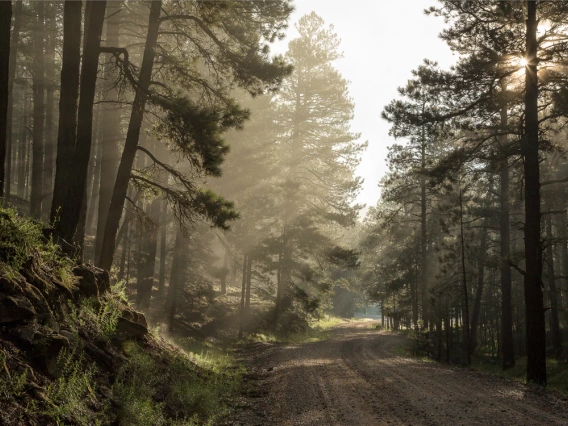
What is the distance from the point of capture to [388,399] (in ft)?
31.2

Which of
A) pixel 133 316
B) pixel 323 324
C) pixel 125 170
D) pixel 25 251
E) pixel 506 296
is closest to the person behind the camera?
pixel 25 251

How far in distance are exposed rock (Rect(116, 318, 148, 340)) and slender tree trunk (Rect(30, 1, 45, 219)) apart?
523 inches

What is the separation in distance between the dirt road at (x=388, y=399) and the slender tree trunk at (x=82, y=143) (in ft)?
17.7

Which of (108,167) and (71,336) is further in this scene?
(108,167)

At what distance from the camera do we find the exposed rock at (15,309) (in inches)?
219

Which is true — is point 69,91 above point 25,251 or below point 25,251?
above

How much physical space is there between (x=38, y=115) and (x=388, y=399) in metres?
21.6

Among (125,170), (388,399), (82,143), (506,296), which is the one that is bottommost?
(388,399)

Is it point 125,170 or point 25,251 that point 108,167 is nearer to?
point 125,170

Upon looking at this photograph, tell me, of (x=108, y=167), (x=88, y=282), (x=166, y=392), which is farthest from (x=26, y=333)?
(x=108, y=167)

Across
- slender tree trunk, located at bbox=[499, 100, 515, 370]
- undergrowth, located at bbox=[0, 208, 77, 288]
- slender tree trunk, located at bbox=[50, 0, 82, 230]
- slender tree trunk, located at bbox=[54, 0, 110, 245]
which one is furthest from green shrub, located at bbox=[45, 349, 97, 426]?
slender tree trunk, located at bbox=[499, 100, 515, 370]

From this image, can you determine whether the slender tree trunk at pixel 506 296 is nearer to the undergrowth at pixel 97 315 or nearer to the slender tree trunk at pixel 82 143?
the slender tree trunk at pixel 82 143

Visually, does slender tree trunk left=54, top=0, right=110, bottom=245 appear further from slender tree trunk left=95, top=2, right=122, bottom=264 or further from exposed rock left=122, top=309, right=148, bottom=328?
slender tree trunk left=95, top=2, right=122, bottom=264

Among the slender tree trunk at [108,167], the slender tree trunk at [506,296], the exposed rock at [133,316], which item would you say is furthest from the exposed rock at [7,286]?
the slender tree trunk at [506,296]
